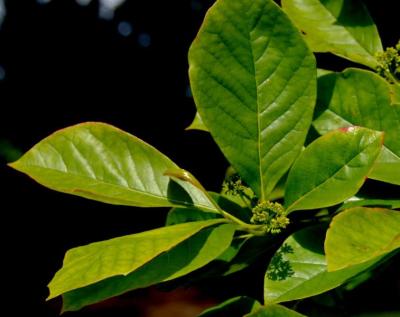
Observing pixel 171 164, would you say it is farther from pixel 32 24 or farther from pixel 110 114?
pixel 32 24

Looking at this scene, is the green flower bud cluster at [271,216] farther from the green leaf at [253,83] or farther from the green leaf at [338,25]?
the green leaf at [338,25]

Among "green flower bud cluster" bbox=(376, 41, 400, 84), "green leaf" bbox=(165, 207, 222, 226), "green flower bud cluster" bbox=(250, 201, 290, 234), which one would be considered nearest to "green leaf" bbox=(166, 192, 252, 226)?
"green leaf" bbox=(165, 207, 222, 226)

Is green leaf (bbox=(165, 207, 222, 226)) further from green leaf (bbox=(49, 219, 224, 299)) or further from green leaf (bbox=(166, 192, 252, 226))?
green leaf (bbox=(49, 219, 224, 299))

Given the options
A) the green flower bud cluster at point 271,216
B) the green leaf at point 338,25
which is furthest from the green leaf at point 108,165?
the green leaf at point 338,25

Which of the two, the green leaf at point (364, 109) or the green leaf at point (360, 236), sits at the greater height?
the green leaf at point (364, 109)

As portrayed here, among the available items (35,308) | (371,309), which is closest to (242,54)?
(371,309)

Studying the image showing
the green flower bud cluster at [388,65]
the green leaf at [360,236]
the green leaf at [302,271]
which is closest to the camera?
the green leaf at [360,236]
